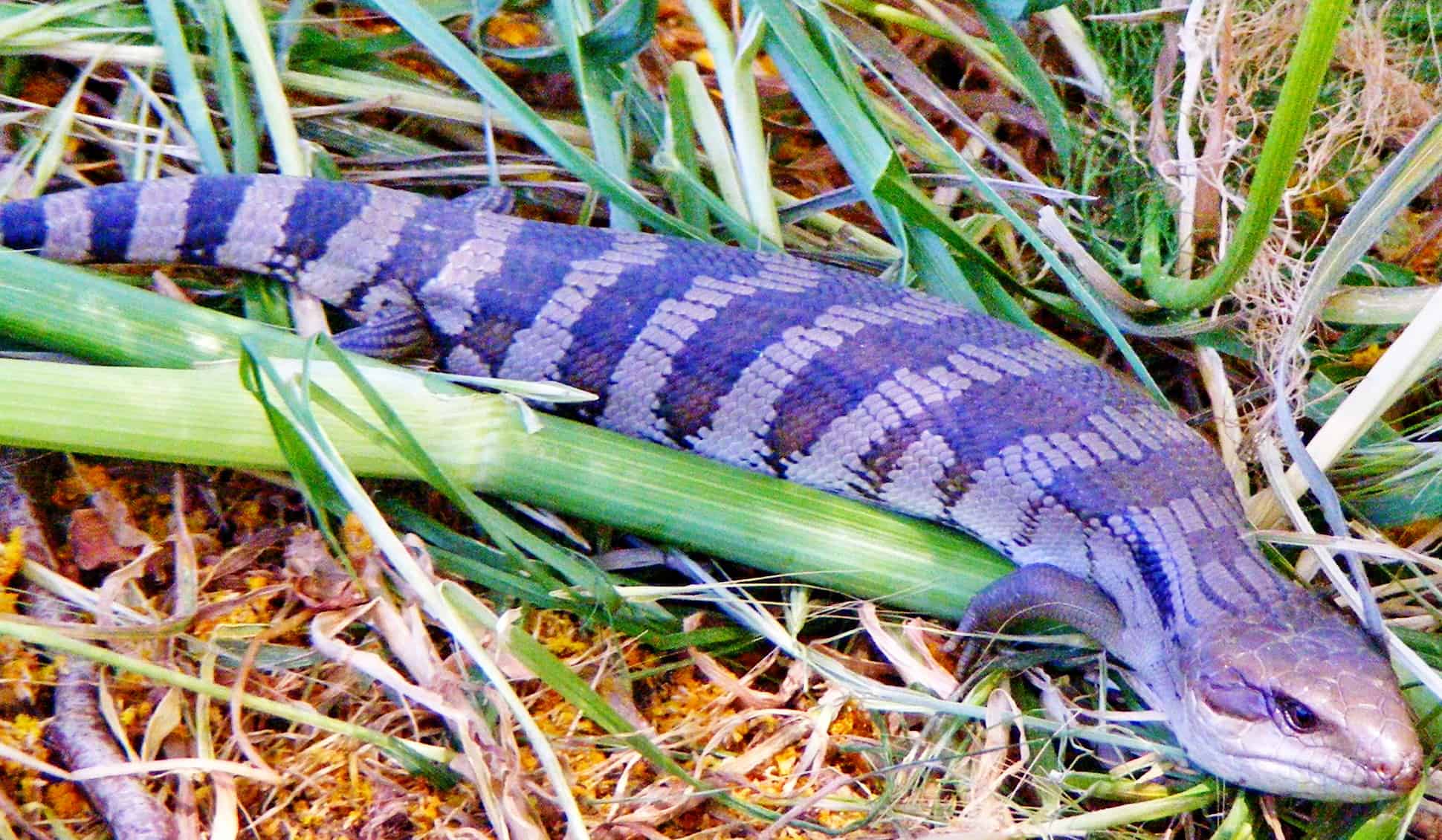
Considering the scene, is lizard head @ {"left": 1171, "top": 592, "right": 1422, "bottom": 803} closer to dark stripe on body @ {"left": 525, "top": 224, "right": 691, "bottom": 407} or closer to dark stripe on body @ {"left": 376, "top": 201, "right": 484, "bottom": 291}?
dark stripe on body @ {"left": 525, "top": 224, "right": 691, "bottom": 407}

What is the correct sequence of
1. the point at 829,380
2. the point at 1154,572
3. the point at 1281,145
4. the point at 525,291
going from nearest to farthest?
the point at 1281,145 → the point at 1154,572 → the point at 829,380 → the point at 525,291

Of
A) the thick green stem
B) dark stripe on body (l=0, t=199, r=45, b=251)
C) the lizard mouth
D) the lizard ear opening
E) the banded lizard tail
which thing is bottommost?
the lizard mouth

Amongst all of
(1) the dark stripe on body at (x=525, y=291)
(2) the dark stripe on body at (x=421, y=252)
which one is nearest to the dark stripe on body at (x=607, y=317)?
(1) the dark stripe on body at (x=525, y=291)

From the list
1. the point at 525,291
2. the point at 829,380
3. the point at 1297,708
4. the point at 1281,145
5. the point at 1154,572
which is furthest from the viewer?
the point at 525,291

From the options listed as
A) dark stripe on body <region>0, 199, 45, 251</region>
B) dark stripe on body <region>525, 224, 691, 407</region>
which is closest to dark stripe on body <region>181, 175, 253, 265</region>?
dark stripe on body <region>0, 199, 45, 251</region>

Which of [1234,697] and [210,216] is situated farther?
[210,216]

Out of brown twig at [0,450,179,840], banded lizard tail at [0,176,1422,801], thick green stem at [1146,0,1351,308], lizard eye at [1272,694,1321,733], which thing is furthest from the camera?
banded lizard tail at [0,176,1422,801]

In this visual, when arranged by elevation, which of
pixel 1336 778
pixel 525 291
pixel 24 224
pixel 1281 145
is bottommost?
pixel 1336 778

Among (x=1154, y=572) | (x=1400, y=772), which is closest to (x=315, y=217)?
(x=1154, y=572)

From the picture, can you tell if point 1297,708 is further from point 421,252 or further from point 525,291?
point 421,252

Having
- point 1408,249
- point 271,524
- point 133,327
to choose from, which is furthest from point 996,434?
point 133,327
